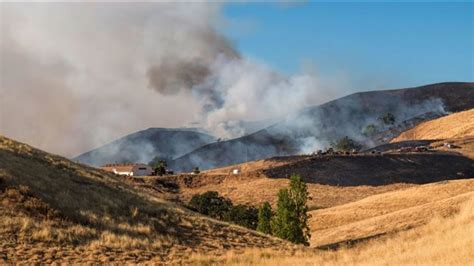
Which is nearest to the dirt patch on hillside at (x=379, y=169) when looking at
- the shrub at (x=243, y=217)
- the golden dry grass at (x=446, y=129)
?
the golden dry grass at (x=446, y=129)

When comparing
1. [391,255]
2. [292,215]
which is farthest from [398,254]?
[292,215]

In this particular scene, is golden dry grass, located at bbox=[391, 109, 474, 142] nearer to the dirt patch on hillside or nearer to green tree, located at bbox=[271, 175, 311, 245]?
the dirt patch on hillside

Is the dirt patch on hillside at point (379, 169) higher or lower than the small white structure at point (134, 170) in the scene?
lower

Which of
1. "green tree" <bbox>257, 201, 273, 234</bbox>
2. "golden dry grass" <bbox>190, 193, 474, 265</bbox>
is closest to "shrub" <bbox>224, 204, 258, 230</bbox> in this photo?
"green tree" <bbox>257, 201, 273, 234</bbox>

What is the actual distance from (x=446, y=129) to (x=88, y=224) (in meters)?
157

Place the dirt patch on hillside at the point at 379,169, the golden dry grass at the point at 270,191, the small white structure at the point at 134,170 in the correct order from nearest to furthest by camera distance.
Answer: the golden dry grass at the point at 270,191 → the dirt patch on hillside at the point at 379,169 → the small white structure at the point at 134,170

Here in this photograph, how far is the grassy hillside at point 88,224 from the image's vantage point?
20703mm

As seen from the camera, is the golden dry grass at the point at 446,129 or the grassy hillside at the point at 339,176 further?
the golden dry grass at the point at 446,129

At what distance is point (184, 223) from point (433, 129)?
515ft

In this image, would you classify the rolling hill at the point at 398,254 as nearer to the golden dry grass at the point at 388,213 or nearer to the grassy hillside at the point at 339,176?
the golden dry grass at the point at 388,213

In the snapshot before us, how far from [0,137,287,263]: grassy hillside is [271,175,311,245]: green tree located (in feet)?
30.2

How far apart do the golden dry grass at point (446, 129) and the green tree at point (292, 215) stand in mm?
114472

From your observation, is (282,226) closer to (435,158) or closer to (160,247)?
(160,247)

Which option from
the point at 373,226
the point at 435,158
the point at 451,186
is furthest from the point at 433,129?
the point at 373,226
